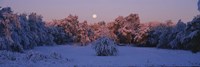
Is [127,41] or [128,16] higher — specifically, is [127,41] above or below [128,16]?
below

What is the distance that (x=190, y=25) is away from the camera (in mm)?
25344

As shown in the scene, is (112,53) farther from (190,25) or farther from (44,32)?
(44,32)

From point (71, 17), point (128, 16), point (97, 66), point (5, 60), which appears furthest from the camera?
point (128, 16)

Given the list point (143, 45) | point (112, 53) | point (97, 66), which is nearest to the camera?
point (97, 66)

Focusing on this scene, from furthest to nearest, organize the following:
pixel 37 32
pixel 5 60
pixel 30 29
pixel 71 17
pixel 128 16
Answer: pixel 128 16, pixel 71 17, pixel 37 32, pixel 30 29, pixel 5 60

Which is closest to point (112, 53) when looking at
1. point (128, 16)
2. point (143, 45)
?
point (143, 45)

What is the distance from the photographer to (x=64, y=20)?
3078 inches

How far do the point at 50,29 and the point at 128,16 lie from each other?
19.8m

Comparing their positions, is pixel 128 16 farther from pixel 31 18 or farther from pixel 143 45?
pixel 31 18

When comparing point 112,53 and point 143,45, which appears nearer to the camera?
point 112,53

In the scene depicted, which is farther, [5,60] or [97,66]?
[5,60]

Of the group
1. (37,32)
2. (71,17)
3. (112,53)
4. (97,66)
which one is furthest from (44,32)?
(97,66)

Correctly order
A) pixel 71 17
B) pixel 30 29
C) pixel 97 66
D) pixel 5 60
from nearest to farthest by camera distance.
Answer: pixel 97 66, pixel 5 60, pixel 30 29, pixel 71 17

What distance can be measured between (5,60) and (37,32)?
28.9 meters
